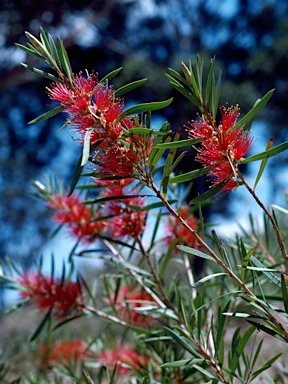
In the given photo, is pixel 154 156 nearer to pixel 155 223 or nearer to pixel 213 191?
pixel 213 191

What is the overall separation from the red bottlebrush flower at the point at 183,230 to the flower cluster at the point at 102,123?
0.66 ft

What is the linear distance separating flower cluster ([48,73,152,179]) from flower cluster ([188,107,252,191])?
0.03 meters

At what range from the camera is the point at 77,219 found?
1.66 ft

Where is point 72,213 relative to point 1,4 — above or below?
below

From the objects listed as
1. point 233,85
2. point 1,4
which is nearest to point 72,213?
point 1,4

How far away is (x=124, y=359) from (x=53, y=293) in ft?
0.31

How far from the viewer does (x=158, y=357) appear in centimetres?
48

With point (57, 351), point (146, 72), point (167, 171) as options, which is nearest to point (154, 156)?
point (167, 171)

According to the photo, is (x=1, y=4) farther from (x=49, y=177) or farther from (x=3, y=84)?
(x=49, y=177)

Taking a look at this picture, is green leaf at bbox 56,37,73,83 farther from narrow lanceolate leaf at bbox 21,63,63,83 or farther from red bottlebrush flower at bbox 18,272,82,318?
red bottlebrush flower at bbox 18,272,82,318

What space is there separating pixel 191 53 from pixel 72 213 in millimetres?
5953

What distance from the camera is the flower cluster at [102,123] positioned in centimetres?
29

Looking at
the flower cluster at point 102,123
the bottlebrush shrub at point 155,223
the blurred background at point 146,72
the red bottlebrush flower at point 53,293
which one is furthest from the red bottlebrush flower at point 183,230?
the blurred background at point 146,72

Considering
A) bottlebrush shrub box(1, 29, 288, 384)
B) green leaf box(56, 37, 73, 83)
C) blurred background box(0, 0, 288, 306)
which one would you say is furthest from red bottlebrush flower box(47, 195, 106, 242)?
blurred background box(0, 0, 288, 306)
